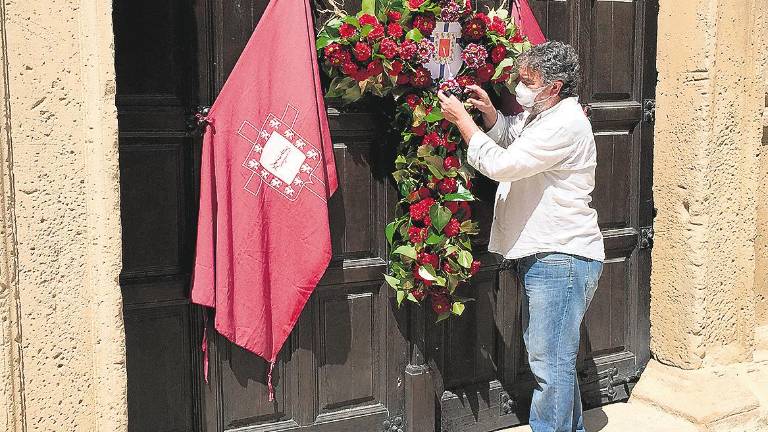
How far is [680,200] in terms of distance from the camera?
4738mm

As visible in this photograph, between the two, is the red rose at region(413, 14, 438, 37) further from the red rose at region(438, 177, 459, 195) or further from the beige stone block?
the beige stone block

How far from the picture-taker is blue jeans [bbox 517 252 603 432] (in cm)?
376

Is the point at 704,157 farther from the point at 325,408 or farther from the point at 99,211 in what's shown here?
the point at 99,211

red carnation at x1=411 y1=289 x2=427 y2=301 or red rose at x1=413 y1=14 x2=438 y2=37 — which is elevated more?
red rose at x1=413 y1=14 x2=438 y2=37

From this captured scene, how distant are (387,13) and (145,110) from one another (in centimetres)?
102

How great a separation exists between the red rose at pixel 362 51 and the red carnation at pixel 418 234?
0.73m

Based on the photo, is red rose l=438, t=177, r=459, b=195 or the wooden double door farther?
red rose l=438, t=177, r=459, b=195

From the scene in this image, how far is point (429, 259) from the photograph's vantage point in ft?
12.4

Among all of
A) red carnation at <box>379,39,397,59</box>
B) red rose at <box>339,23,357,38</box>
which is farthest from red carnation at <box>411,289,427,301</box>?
red rose at <box>339,23,357,38</box>

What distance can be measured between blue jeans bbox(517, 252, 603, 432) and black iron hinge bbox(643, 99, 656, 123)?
1.30 m

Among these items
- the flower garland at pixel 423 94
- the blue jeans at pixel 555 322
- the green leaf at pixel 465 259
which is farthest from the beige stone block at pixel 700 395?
the green leaf at pixel 465 259

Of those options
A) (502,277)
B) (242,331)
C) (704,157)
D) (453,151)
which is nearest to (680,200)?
(704,157)

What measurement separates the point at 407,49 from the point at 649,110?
1.78m

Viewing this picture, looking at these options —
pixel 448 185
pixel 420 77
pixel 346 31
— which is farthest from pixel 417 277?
pixel 346 31
